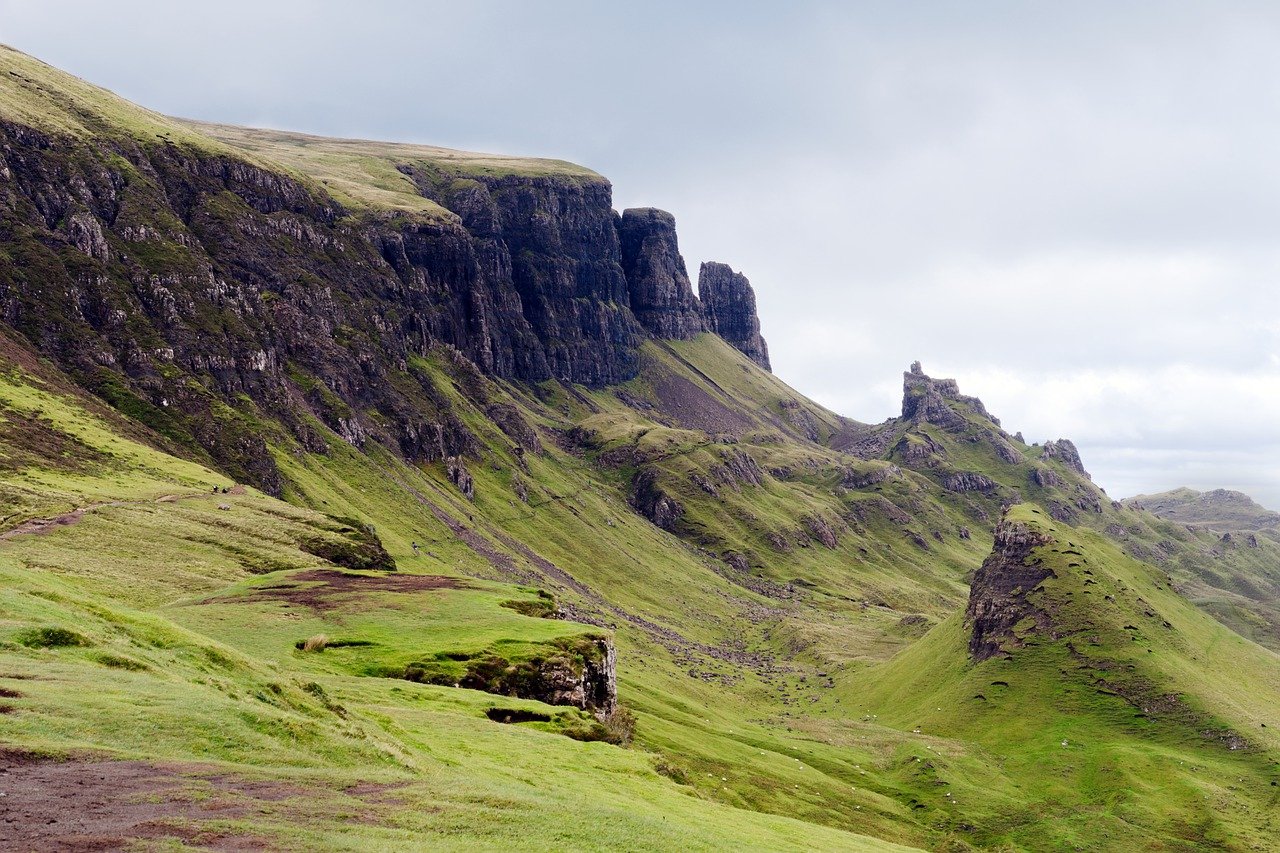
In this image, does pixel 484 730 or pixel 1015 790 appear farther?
pixel 1015 790

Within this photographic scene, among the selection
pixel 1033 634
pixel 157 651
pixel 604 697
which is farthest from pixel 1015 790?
pixel 157 651

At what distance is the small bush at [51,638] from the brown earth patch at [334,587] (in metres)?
46.0

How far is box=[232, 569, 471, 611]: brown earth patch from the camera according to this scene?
9738cm

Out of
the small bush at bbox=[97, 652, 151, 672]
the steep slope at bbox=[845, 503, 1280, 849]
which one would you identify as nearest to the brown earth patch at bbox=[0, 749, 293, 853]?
the small bush at bbox=[97, 652, 151, 672]

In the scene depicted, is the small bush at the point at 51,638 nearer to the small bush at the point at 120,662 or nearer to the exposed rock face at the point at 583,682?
the small bush at the point at 120,662

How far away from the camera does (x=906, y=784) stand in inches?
5443

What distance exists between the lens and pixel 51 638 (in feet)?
158

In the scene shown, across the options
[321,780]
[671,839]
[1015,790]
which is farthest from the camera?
[1015,790]

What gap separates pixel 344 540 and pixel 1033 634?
152 meters

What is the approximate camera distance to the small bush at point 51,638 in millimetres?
47156

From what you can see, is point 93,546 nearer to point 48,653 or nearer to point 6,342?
point 48,653

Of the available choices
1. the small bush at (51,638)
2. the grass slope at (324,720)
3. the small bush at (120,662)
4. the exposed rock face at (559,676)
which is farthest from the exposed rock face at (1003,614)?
the small bush at (51,638)

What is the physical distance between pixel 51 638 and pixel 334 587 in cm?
6139

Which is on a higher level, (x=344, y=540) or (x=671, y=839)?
(x=671, y=839)
